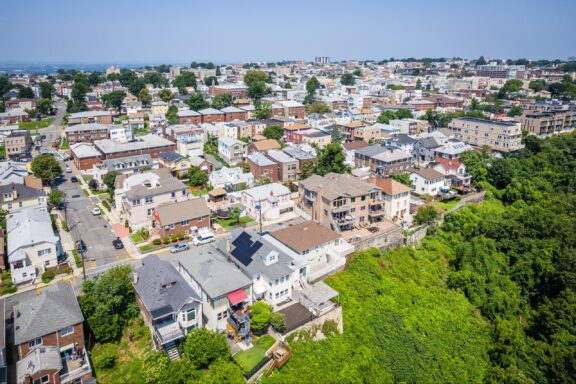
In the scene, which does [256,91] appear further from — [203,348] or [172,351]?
[203,348]

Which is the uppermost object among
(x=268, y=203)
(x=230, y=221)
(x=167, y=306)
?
(x=268, y=203)

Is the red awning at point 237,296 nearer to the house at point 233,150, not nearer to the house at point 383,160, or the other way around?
the house at point 383,160

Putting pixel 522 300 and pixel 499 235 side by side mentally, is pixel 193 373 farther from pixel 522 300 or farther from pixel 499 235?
pixel 499 235

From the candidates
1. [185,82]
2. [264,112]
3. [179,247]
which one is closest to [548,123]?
[264,112]

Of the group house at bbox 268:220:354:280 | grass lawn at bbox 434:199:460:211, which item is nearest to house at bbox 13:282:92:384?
house at bbox 268:220:354:280

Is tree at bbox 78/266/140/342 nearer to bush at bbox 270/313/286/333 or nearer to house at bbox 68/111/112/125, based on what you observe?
bush at bbox 270/313/286/333

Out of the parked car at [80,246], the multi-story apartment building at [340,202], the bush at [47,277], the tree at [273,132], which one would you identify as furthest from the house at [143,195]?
the tree at [273,132]

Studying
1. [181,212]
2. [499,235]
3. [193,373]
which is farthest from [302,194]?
[193,373]
